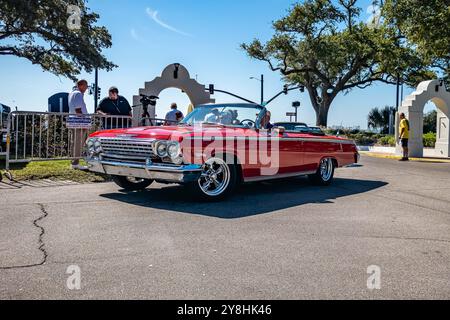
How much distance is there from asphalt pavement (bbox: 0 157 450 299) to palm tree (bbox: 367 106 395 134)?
47.0 meters

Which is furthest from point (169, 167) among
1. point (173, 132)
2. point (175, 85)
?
point (175, 85)

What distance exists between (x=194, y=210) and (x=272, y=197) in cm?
176

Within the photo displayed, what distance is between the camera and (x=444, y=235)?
4.61m

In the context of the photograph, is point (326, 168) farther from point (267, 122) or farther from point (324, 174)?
point (267, 122)

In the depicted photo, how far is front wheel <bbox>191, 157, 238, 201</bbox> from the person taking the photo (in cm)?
612

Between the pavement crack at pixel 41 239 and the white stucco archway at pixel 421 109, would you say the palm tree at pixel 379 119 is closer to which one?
the white stucco archway at pixel 421 109

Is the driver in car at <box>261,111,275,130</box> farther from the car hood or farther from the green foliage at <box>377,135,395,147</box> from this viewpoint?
the green foliage at <box>377,135,395,147</box>

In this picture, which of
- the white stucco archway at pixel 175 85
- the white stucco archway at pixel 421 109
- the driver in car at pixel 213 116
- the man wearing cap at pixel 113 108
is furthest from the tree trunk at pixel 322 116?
the driver in car at pixel 213 116

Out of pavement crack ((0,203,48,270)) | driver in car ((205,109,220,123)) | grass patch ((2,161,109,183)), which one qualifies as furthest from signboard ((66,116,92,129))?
pavement crack ((0,203,48,270))

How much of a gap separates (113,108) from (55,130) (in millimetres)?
1516

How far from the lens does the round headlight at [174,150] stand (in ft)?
18.6

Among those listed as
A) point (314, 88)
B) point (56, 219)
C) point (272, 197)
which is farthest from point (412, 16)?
point (314, 88)

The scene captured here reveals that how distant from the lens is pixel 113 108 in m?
9.81

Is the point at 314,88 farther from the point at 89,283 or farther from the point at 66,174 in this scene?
the point at 89,283
